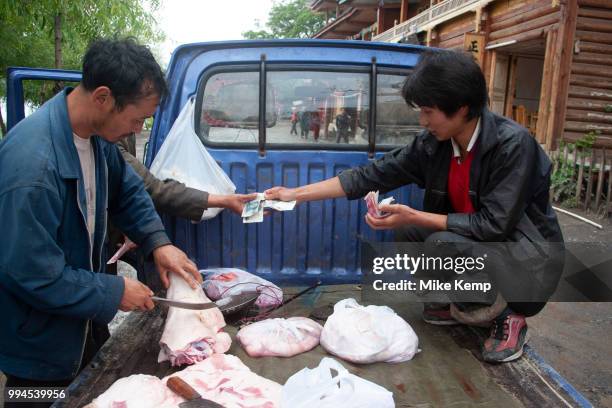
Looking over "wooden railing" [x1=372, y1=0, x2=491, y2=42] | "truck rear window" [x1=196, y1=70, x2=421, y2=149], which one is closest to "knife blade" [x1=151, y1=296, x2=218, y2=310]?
"truck rear window" [x1=196, y1=70, x2=421, y2=149]

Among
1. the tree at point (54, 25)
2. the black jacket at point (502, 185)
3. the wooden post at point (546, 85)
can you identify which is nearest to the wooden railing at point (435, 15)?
the wooden post at point (546, 85)

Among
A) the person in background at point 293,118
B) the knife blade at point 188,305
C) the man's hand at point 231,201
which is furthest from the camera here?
the person in background at point 293,118

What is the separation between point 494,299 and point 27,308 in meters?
2.13

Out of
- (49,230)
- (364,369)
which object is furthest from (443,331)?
(49,230)

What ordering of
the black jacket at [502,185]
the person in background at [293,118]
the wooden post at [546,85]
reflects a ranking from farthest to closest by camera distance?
1. the wooden post at [546,85]
2. the person in background at [293,118]
3. the black jacket at [502,185]

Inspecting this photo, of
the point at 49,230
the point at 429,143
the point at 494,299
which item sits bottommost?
the point at 494,299

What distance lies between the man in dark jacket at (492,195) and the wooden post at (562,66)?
6.50 m

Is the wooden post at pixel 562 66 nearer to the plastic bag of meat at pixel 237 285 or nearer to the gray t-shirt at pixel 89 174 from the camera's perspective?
the plastic bag of meat at pixel 237 285

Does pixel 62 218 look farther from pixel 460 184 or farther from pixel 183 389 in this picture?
pixel 460 184

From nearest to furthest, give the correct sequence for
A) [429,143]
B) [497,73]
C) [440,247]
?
1. [440,247]
2. [429,143]
3. [497,73]

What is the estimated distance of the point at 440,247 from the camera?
2.62m

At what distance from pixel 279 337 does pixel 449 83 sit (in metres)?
1.53

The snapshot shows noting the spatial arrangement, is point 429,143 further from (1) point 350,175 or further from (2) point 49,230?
(2) point 49,230

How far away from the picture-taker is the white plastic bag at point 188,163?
9.46ft
